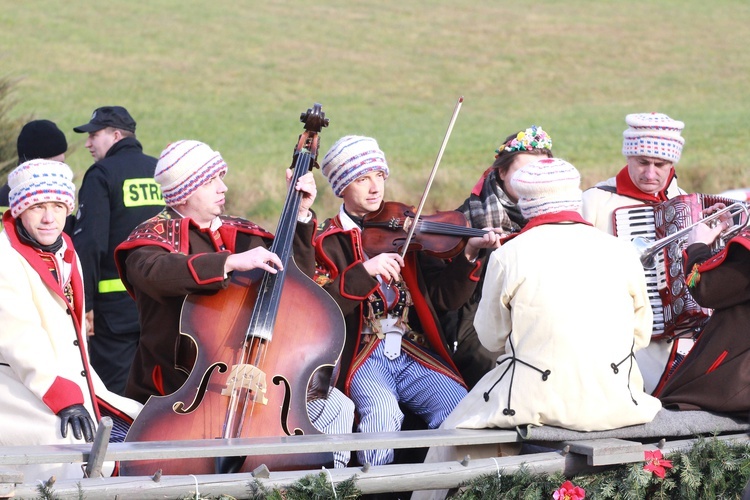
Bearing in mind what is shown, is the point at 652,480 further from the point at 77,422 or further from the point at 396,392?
the point at 77,422

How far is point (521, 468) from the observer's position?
455cm

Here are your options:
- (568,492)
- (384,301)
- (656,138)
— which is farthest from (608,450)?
(656,138)

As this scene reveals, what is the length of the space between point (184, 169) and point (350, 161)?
0.92 metres

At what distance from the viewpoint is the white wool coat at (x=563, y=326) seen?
456 cm

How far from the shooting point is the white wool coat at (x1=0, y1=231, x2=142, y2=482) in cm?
458

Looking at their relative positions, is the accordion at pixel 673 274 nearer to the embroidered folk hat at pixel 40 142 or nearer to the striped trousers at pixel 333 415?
the striped trousers at pixel 333 415

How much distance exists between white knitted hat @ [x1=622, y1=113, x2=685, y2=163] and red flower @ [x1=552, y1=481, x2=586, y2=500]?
218cm

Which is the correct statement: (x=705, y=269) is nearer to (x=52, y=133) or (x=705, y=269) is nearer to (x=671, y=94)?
(x=52, y=133)

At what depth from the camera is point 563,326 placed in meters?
4.56

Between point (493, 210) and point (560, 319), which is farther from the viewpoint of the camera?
point (493, 210)

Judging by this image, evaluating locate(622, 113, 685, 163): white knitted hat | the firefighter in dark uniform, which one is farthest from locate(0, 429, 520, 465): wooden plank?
the firefighter in dark uniform

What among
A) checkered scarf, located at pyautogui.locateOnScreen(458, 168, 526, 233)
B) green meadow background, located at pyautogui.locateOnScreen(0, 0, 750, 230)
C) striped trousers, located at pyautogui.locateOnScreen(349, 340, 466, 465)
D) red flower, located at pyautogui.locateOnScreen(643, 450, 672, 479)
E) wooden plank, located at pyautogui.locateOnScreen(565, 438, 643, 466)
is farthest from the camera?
green meadow background, located at pyautogui.locateOnScreen(0, 0, 750, 230)

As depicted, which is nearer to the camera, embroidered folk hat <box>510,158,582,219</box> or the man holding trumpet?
embroidered folk hat <box>510,158,582,219</box>

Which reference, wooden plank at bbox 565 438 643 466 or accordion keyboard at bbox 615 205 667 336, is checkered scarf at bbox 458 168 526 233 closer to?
accordion keyboard at bbox 615 205 667 336
